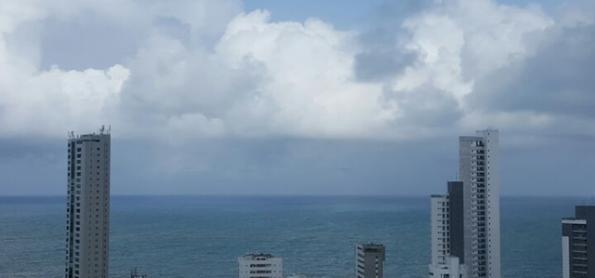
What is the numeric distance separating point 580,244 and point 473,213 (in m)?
10.7

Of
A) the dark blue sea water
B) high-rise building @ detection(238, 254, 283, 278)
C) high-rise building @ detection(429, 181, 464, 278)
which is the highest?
high-rise building @ detection(429, 181, 464, 278)

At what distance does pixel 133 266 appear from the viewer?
107 m

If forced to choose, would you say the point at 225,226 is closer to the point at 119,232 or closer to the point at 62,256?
the point at 119,232

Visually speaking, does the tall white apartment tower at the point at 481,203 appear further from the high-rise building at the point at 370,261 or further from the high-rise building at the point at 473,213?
the high-rise building at the point at 370,261

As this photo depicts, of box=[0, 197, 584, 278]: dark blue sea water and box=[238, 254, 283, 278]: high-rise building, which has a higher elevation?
box=[238, 254, 283, 278]: high-rise building

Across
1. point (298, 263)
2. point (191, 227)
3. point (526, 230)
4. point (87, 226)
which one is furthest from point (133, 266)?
point (526, 230)

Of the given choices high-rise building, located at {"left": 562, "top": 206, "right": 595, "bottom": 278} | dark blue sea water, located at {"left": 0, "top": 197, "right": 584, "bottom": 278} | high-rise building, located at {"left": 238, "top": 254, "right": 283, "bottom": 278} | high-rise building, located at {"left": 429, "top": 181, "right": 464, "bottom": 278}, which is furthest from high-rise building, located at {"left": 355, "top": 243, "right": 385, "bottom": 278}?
dark blue sea water, located at {"left": 0, "top": 197, "right": 584, "bottom": 278}

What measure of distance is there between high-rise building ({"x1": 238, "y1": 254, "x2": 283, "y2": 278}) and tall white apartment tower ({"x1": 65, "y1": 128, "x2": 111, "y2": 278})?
13.2m

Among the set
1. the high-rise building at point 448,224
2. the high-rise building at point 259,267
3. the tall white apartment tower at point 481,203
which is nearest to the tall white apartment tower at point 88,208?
the high-rise building at point 259,267

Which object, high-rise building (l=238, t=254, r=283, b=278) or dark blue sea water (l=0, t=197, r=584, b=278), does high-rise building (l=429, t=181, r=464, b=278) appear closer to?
high-rise building (l=238, t=254, r=283, b=278)

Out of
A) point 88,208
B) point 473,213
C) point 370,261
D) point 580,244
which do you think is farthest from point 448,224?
point 88,208

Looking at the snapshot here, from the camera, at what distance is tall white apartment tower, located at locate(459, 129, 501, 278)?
7462 centimetres

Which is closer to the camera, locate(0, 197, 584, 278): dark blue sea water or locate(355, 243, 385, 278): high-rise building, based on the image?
locate(355, 243, 385, 278): high-rise building

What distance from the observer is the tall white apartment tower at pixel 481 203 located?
7462cm
